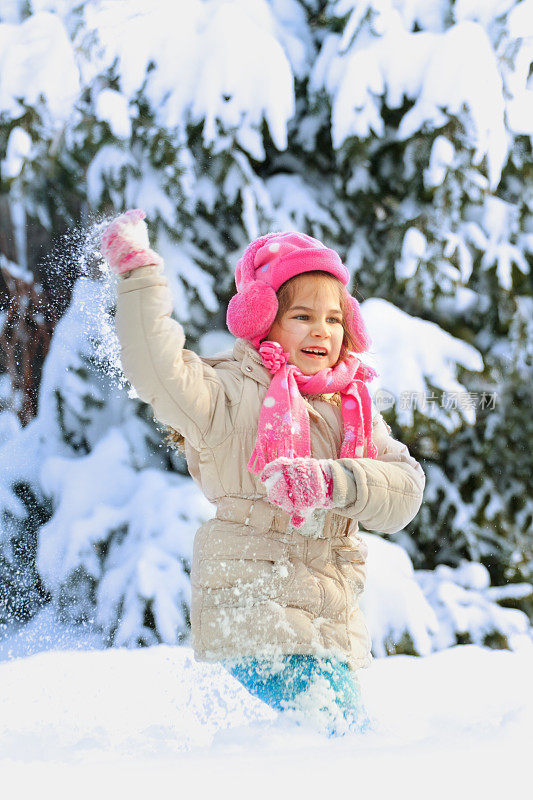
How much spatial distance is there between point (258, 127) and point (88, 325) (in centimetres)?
125

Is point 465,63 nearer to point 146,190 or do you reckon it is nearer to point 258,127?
point 258,127

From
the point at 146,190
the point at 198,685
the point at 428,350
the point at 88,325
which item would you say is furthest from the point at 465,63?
the point at 198,685

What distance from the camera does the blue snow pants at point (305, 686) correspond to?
1.71m

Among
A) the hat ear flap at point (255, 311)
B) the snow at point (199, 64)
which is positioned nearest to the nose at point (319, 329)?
the hat ear flap at point (255, 311)

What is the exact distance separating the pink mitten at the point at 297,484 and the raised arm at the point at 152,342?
0.73 feet

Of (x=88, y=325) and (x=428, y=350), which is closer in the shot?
(x=88, y=325)

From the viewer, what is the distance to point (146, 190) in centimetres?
353

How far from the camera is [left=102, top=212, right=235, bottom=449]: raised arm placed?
1.60 metres

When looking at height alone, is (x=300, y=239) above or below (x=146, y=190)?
above

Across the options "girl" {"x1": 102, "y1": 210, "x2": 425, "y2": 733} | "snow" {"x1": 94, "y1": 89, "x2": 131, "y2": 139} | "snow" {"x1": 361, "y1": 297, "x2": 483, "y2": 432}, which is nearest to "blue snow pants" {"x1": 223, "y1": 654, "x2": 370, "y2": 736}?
"girl" {"x1": 102, "y1": 210, "x2": 425, "y2": 733}

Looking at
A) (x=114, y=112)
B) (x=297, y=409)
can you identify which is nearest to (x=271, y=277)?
(x=297, y=409)

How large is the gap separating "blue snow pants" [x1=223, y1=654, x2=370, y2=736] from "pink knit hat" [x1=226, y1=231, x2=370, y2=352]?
2.44 feet

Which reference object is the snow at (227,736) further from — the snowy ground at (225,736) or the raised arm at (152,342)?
the raised arm at (152,342)

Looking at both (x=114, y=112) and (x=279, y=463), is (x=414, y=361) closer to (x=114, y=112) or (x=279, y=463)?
(x=114, y=112)
